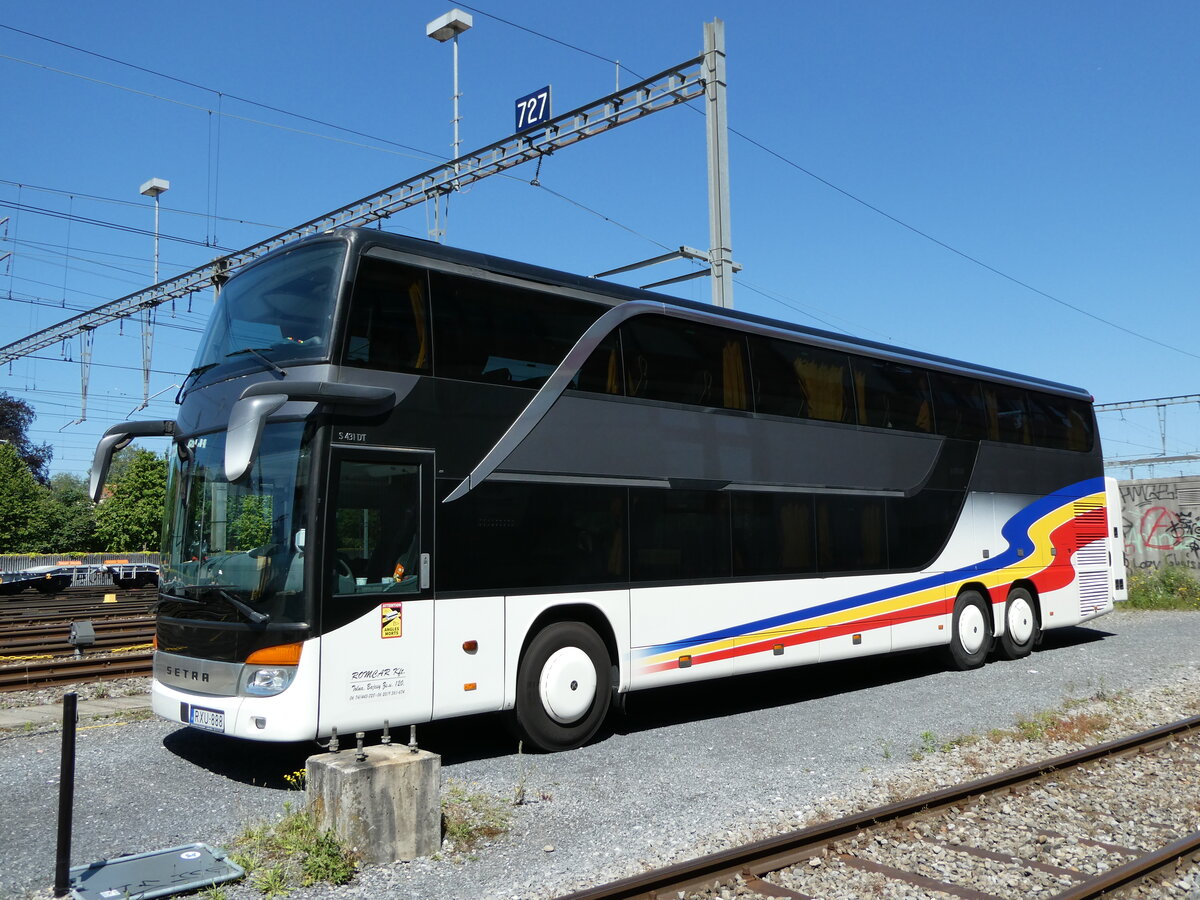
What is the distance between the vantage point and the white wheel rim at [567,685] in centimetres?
919

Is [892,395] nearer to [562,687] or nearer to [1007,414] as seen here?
[1007,414]

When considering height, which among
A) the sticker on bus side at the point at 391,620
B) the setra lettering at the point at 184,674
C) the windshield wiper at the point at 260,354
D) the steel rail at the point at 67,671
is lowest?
the steel rail at the point at 67,671

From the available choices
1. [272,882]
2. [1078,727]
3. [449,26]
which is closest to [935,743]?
A: [1078,727]

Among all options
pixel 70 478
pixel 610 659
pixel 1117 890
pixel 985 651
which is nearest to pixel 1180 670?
pixel 985 651

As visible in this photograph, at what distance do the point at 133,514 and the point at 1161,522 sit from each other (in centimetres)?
5717

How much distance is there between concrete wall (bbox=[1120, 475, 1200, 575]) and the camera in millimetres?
29656

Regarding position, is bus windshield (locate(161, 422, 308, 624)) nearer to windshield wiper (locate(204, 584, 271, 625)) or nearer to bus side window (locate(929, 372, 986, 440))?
windshield wiper (locate(204, 584, 271, 625))

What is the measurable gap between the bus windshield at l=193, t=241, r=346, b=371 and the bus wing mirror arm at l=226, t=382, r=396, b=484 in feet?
1.17

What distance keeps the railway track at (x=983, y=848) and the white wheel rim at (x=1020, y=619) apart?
7.34 metres

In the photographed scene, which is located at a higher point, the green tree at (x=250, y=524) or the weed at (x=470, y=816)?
the green tree at (x=250, y=524)

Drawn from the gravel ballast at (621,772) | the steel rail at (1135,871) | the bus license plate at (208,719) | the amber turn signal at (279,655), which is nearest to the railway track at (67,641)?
the gravel ballast at (621,772)

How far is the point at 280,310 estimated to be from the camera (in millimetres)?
8562

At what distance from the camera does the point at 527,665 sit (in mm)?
9016

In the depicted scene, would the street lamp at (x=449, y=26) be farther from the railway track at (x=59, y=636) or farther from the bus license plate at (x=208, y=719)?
the bus license plate at (x=208, y=719)
